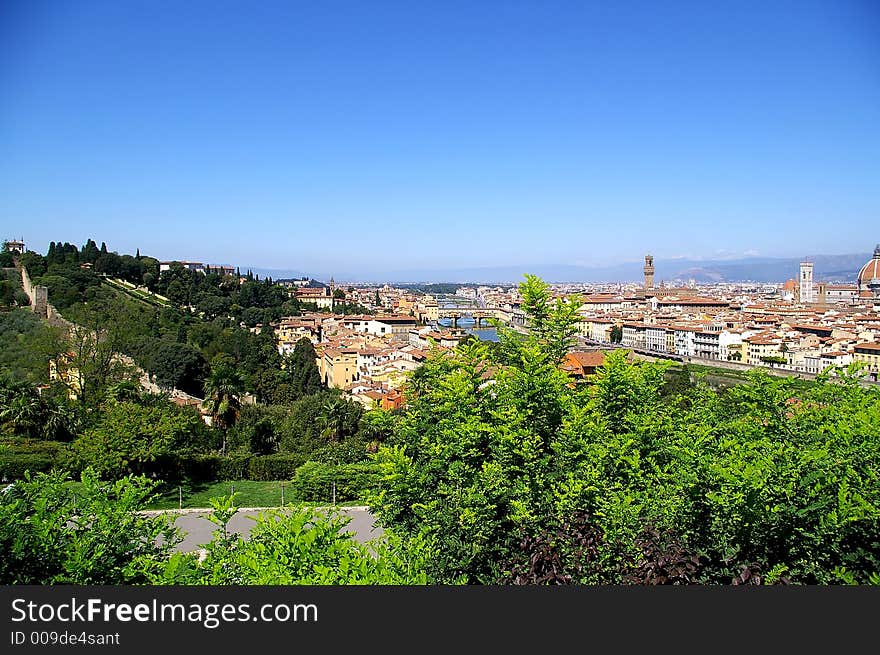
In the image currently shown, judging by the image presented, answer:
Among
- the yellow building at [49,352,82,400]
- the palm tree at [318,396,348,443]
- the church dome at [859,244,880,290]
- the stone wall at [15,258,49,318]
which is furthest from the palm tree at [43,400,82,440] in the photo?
the church dome at [859,244,880,290]

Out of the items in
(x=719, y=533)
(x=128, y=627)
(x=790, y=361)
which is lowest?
(x=790, y=361)

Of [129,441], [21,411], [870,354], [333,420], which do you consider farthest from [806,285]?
[21,411]

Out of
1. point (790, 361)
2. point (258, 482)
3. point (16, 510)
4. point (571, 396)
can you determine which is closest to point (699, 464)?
point (571, 396)

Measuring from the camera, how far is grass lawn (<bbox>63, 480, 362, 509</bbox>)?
11.3 metres

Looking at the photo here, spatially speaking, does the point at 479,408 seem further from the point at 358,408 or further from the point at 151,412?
the point at 358,408

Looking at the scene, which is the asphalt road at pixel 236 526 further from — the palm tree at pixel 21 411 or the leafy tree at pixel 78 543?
the palm tree at pixel 21 411

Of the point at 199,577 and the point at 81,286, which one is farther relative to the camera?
the point at 81,286

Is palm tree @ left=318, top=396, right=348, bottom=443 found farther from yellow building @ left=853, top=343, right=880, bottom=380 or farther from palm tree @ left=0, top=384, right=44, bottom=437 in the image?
yellow building @ left=853, top=343, right=880, bottom=380

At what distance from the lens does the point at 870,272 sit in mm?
78750

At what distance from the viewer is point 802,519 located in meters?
4.05

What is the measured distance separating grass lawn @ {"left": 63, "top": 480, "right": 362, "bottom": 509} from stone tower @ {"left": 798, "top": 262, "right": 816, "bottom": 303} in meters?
82.2

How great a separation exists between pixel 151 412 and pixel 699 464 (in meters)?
11.0

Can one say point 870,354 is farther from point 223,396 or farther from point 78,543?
point 78,543

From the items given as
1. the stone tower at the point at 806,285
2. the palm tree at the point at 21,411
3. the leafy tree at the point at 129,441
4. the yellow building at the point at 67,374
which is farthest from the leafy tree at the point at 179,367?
the stone tower at the point at 806,285
